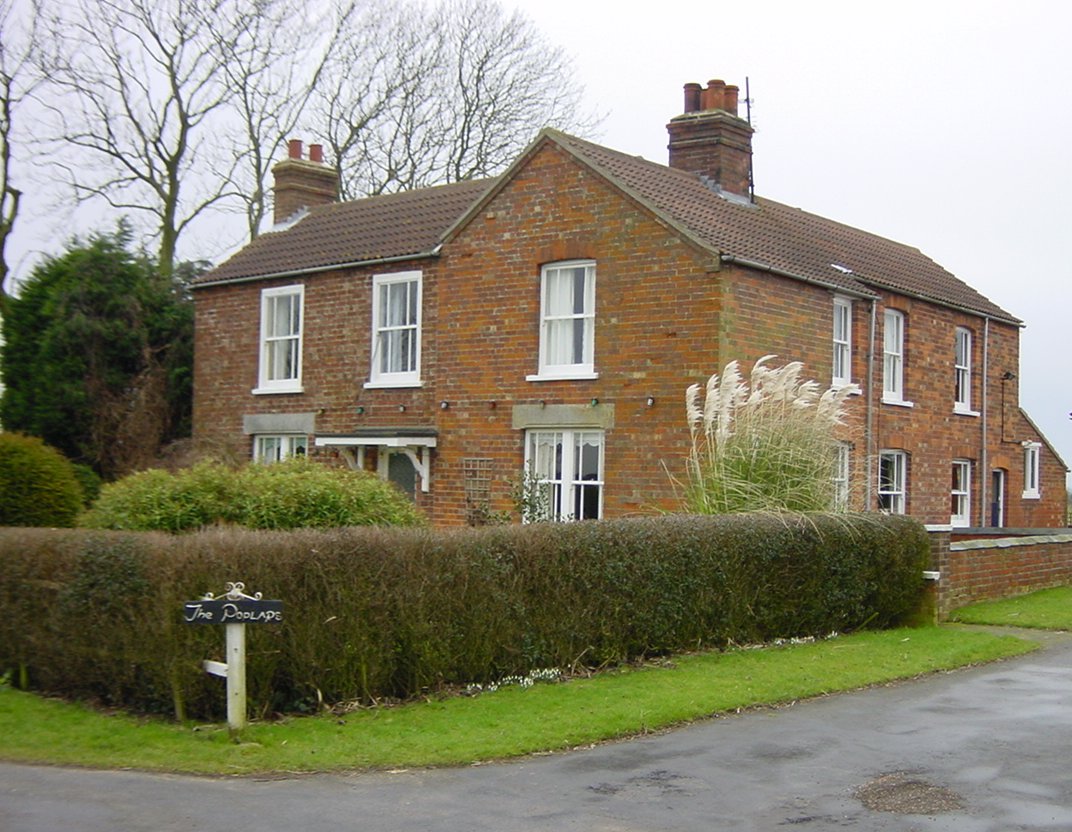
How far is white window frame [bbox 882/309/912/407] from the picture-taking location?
23.7 m

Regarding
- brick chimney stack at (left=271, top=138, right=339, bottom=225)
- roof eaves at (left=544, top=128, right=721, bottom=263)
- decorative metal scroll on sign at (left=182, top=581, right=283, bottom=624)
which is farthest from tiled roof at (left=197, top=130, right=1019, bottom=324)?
decorative metal scroll on sign at (left=182, top=581, right=283, bottom=624)

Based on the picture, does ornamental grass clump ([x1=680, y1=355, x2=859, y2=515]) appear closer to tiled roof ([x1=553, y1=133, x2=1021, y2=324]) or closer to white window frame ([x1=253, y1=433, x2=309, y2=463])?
tiled roof ([x1=553, y1=133, x2=1021, y2=324])

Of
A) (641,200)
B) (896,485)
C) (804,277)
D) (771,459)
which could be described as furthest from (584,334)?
(896,485)

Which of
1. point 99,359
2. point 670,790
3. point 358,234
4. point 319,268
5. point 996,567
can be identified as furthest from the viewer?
point 99,359

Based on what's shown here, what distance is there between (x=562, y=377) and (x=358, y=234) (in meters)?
6.66

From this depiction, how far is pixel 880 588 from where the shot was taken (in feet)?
51.9

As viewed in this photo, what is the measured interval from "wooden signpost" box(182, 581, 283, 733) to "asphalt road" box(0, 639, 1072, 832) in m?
0.92

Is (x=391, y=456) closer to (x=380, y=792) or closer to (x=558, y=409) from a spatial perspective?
(x=558, y=409)

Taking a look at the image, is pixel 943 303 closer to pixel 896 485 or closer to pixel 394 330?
pixel 896 485

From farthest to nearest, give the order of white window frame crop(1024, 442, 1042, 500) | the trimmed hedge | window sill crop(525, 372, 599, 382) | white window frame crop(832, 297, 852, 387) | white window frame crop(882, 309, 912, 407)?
white window frame crop(1024, 442, 1042, 500), white window frame crop(882, 309, 912, 407), white window frame crop(832, 297, 852, 387), window sill crop(525, 372, 599, 382), the trimmed hedge

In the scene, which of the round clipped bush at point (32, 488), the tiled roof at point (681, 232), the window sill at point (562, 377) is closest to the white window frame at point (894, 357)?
the tiled roof at point (681, 232)

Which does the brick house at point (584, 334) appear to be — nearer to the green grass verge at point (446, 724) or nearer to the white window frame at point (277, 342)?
the white window frame at point (277, 342)

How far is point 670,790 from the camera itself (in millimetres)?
8352

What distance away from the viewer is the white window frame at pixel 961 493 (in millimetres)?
26625
